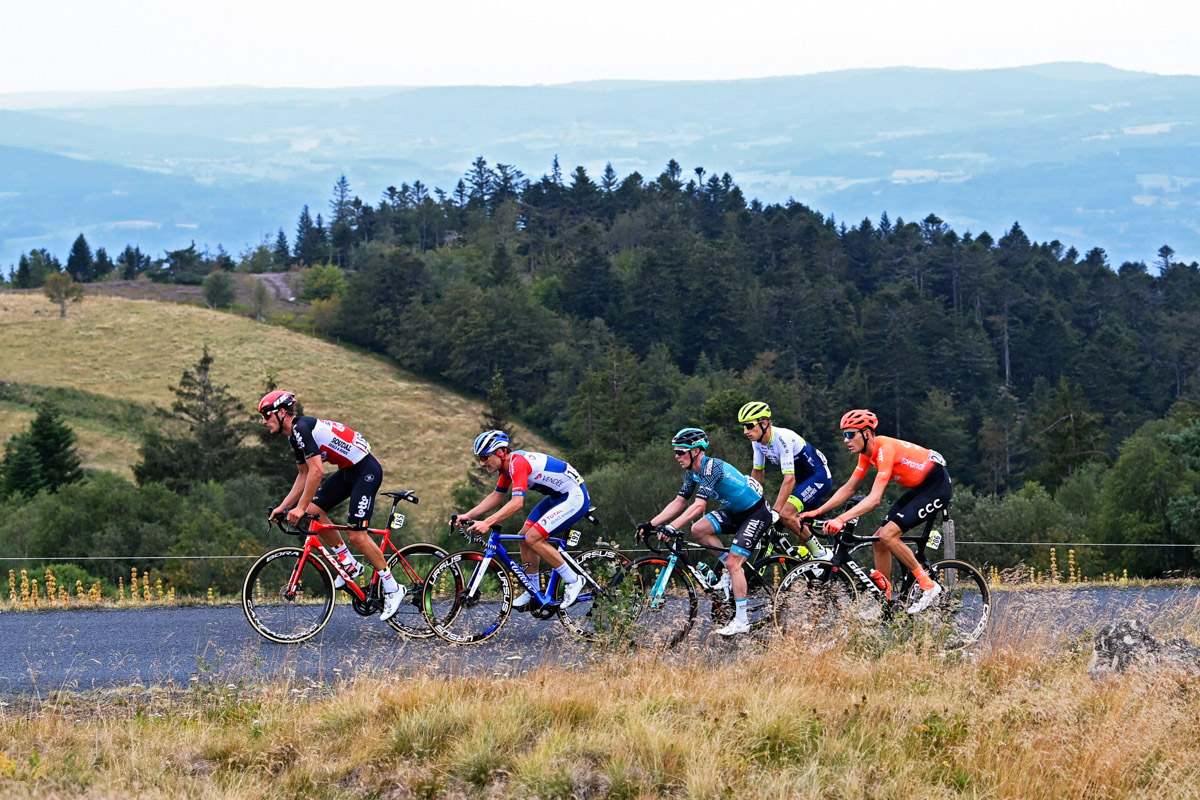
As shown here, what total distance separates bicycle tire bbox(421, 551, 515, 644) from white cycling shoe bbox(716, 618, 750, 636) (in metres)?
1.80

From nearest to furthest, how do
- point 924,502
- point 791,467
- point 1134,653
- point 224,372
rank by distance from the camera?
1. point 1134,653
2. point 924,502
3. point 791,467
4. point 224,372

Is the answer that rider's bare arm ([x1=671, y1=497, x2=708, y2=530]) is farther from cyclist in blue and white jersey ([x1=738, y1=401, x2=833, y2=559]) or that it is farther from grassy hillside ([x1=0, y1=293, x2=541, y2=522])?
grassy hillside ([x1=0, y1=293, x2=541, y2=522])

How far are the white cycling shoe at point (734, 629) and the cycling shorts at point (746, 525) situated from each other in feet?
1.71

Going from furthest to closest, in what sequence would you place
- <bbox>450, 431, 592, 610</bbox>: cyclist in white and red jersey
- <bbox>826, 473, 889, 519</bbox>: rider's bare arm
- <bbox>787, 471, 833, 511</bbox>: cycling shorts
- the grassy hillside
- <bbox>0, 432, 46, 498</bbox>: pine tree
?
the grassy hillside → <bbox>0, 432, 46, 498</bbox>: pine tree → <bbox>787, 471, 833, 511</bbox>: cycling shorts → <bbox>450, 431, 592, 610</bbox>: cyclist in white and red jersey → <bbox>826, 473, 889, 519</bbox>: rider's bare arm

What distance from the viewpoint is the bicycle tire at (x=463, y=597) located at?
10367 millimetres

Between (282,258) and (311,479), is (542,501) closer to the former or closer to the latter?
(311,479)

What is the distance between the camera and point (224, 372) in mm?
91000

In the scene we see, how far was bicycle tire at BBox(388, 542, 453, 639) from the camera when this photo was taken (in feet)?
34.4

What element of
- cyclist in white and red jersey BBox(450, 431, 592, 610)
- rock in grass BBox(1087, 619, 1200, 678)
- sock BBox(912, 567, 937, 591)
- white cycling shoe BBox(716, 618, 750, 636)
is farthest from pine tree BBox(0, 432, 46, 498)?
rock in grass BBox(1087, 619, 1200, 678)

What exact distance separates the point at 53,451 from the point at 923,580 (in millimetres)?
58471

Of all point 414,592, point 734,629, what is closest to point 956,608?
point 734,629

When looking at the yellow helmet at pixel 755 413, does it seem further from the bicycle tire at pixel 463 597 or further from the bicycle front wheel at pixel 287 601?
the bicycle front wheel at pixel 287 601

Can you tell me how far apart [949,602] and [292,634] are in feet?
17.5

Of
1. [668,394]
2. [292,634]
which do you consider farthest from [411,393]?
[292,634]
